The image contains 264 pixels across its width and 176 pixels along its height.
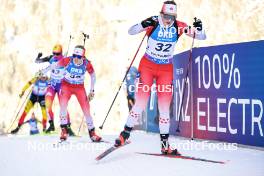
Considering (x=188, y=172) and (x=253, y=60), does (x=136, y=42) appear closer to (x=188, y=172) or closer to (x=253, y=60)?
(x=253, y=60)

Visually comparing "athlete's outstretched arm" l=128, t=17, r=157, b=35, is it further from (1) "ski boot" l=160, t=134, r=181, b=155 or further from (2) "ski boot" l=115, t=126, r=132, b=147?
(1) "ski boot" l=160, t=134, r=181, b=155

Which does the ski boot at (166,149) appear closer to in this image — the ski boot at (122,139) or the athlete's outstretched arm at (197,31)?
the ski boot at (122,139)

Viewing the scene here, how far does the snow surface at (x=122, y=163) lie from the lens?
15.1 feet

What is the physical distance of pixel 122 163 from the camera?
526 centimetres

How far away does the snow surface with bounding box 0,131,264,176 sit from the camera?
4611mm

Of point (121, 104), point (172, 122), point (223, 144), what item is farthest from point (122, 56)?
point (223, 144)

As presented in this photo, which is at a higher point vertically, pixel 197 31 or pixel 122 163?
pixel 197 31

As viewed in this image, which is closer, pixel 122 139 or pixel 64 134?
pixel 122 139

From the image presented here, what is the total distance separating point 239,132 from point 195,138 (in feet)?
4.75

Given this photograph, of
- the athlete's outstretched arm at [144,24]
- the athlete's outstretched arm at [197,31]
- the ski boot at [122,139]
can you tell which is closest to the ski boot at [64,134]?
the ski boot at [122,139]

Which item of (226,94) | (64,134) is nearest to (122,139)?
(226,94)

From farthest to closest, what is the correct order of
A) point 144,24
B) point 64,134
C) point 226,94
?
point 64,134 → point 226,94 → point 144,24

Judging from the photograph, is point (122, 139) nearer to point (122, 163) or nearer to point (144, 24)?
point (122, 163)

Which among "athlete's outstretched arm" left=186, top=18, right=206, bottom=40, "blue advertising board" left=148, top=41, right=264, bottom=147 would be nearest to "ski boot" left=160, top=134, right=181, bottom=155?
"blue advertising board" left=148, top=41, right=264, bottom=147
